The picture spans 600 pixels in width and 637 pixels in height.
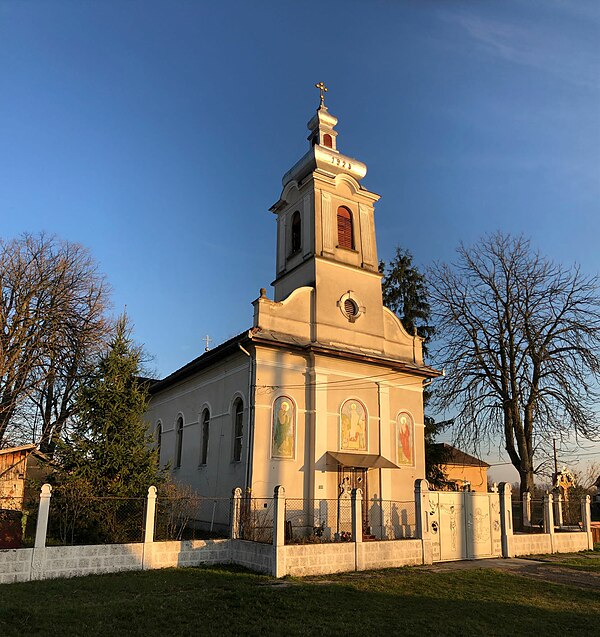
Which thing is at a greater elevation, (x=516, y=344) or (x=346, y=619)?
(x=516, y=344)

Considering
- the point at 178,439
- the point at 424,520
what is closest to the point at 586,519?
the point at 424,520

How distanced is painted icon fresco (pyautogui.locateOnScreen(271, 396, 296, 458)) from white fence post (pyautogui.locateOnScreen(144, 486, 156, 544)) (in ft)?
16.3

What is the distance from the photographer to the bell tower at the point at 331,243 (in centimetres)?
2064

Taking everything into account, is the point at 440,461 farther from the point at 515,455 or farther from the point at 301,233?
the point at 301,233

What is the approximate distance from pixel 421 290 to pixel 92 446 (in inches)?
808

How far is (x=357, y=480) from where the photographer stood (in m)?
19.3

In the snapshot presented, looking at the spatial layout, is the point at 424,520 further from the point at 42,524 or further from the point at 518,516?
the point at 518,516

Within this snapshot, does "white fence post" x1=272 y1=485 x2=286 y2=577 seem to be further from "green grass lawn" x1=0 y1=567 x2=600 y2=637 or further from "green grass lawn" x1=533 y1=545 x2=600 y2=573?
"green grass lawn" x1=533 y1=545 x2=600 y2=573

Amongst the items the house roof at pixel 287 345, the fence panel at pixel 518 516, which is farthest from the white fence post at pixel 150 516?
the fence panel at pixel 518 516

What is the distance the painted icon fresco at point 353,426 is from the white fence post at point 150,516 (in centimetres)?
730

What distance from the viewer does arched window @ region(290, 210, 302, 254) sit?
73.9 feet

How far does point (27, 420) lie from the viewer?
26.9 meters

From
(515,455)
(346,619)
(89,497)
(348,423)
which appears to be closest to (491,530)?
(348,423)

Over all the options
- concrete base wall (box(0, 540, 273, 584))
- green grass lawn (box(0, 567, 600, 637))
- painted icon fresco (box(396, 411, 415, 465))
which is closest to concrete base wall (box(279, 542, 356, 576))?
concrete base wall (box(0, 540, 273, 584))
